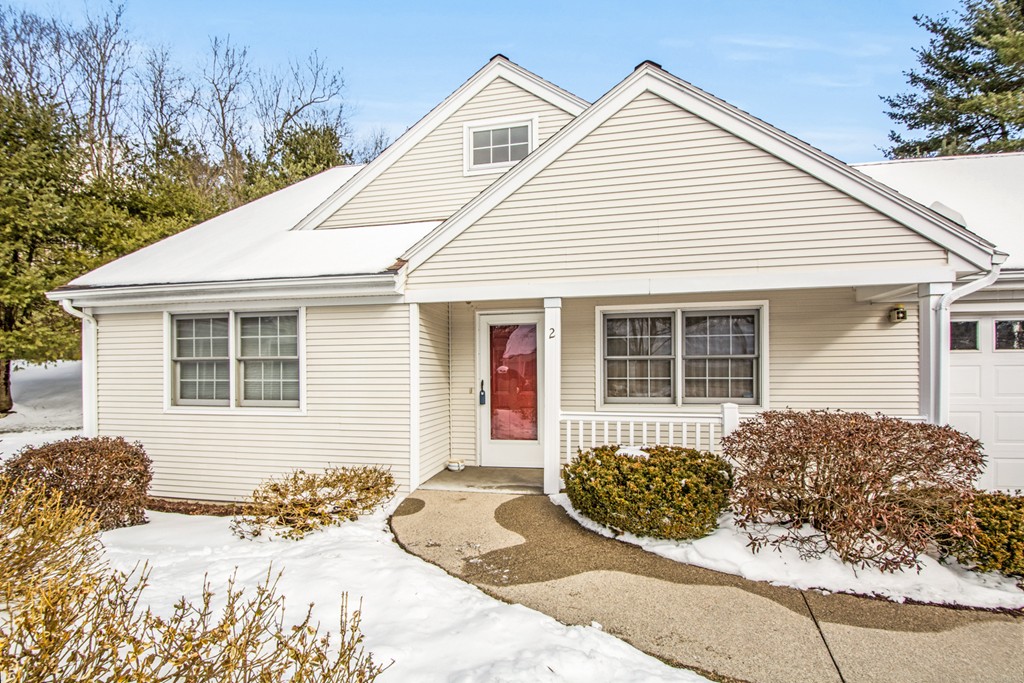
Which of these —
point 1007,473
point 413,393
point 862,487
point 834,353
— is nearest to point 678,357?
point 834,353

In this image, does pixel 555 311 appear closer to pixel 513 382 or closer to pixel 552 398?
pixel 552 398

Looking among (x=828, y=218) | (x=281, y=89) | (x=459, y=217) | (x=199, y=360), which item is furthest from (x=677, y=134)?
(x=281, y=89)

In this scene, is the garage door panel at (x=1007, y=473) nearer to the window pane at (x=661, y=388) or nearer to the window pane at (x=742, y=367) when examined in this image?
the window pane at (x=742, y=367)

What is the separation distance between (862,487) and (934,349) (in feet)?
7.83

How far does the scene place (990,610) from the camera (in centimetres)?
397

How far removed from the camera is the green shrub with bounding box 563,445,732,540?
4.96 meters

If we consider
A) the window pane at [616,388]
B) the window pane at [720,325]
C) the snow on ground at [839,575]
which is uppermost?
the window pane at [720,325]

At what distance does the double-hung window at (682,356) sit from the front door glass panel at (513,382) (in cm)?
113

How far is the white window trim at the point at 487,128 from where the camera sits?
29.2 feet

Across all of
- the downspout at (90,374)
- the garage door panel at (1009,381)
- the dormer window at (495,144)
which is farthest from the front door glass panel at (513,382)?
the garage door panel at (1009,381)

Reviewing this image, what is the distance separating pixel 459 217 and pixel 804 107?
17.9 meters

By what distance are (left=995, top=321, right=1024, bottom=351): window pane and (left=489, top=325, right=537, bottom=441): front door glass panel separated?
605cm

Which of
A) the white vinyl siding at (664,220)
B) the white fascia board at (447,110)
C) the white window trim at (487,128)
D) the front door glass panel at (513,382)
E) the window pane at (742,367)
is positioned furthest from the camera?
the white window trim at (487,128)

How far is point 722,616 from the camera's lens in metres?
3.86
